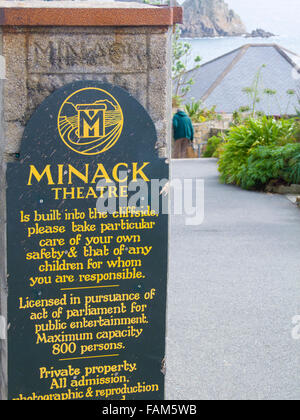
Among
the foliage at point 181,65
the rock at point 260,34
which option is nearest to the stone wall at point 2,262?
the foliage at point 181,65

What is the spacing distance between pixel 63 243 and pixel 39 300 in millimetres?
317

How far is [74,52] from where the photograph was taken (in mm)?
3480

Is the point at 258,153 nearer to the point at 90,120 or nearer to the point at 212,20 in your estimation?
the point at 90,120

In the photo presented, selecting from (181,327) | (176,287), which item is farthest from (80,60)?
(176,287)

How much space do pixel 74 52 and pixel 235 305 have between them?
140 inches

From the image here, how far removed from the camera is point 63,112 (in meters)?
3.45

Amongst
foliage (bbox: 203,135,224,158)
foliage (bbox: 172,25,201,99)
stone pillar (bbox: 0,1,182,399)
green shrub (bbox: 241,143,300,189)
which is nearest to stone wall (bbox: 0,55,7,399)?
stone pillar (bbox: 0,1,182,399)

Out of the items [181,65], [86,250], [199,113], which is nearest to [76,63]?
[86,250]

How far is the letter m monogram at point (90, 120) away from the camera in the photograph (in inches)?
137

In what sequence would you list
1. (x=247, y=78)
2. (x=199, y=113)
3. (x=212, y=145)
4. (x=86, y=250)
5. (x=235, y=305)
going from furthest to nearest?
(x=247, y=78), (x=199, y=113), (x=212, y=145), (x=235, y=305), (x=86, y=250)
